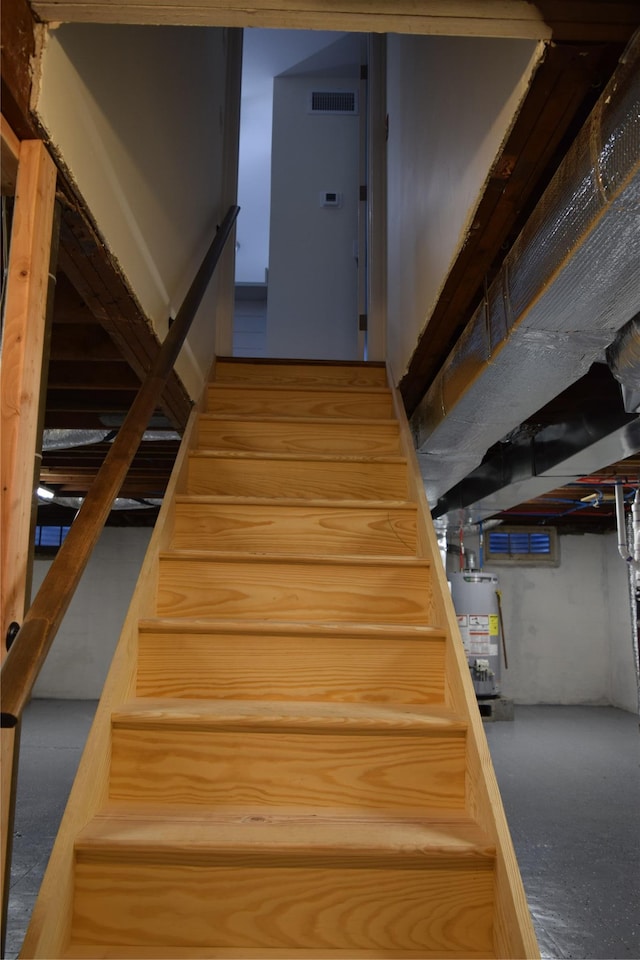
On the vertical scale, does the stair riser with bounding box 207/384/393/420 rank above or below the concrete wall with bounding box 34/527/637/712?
above

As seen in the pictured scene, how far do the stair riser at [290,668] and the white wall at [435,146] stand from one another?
3.67 ft

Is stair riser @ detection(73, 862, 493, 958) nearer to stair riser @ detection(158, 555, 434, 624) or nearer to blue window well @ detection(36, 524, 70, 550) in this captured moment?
stair riser @ detection(158, 555, 434, 624)

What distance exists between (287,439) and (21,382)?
5.24 ft

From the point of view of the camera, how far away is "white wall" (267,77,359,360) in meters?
5.27

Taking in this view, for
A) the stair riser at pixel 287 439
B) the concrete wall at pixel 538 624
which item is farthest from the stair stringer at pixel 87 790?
the concrete wall at pixel 538 624

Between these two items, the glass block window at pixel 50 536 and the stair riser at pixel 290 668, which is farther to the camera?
the glass block window at pixel 50 536

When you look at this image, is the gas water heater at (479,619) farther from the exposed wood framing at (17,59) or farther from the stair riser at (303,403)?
the exposed wood framing at (17,59)

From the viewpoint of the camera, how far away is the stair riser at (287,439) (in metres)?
2.74

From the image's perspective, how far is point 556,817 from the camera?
3.62m

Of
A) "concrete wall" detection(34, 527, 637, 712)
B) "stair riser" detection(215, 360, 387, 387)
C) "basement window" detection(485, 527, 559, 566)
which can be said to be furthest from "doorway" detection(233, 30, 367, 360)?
"basement window" detection(485, 527, 559, 566)

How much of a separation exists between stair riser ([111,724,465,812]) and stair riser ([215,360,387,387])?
7.24 ft

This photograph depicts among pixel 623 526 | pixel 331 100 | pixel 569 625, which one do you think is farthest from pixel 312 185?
pixel 569 625

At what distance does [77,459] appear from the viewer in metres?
4.14

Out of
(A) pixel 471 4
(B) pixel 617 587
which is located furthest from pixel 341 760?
(B) pixel 617 587
